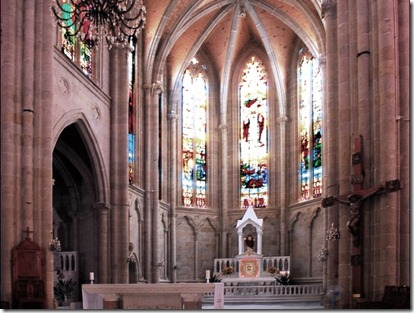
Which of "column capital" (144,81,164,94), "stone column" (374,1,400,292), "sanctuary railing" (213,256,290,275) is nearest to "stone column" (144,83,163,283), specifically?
"column capital" (144,81,164,94)

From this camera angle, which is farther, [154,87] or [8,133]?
[154,87]

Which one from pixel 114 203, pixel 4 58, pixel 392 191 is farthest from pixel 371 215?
pixel 114 203

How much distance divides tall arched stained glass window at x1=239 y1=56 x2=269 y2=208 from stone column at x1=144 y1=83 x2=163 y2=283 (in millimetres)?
5553

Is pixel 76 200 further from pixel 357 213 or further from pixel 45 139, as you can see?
pixel 357 213

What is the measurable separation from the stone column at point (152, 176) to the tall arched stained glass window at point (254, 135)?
5.55m

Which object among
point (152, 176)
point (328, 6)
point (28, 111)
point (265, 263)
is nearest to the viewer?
point (28, 111)

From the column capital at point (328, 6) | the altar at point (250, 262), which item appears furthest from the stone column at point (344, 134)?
the altar at point (250, 262)

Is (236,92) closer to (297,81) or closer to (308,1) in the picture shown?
(297,81)

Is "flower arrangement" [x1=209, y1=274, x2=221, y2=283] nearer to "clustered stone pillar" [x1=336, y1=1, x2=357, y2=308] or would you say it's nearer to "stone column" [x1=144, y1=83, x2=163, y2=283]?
"stone column" [x1=144, y1=83, x2=163, y2=283]

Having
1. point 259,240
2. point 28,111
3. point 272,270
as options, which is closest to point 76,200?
point 28,111

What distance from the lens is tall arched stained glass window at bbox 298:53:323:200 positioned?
32156mm

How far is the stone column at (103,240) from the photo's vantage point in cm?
2494

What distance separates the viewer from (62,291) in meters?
23.6

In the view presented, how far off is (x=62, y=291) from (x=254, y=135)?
14005mm
